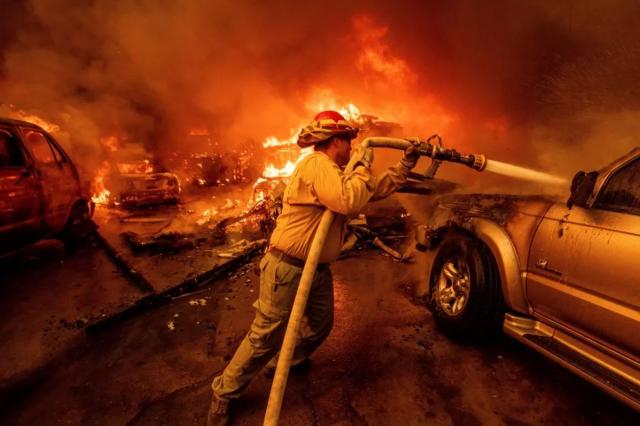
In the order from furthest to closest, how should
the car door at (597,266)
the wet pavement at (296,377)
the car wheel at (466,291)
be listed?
1. the car wheel at (466,291)
2. the wet pavement at (296,377)
3. the car door at (597,266)

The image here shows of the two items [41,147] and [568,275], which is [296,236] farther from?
[41,147]

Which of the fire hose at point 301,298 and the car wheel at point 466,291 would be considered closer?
the fire hose at point 301,298

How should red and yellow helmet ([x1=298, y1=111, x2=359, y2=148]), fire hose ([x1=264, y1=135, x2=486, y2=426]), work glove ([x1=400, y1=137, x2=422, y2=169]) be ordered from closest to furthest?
fire hose ([x1=264, y1=135, x2=486, y2=426])
work glove ([x1=400, y1=137, x2=422, y2=169])
red and yellow helmet ([x1=298, y1=111, x2=359, y2=148])

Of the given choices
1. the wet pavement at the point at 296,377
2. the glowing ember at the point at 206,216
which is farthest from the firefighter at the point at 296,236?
the glowing ember at the point at 206,216

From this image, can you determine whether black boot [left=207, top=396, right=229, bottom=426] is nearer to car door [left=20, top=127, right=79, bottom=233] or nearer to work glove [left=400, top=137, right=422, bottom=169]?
work glove [left=400, top=137, right=422, bottom=169]

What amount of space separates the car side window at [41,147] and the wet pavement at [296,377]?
227 cm

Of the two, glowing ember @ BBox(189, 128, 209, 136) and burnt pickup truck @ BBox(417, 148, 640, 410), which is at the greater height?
glowing ember @ BBox(189, 128, 209, 136)

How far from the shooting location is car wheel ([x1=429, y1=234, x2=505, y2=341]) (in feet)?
10.5

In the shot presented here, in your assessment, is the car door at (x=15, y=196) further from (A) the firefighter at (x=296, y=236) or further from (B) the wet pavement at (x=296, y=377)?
(A) the firefighter at (x=296, y=236)

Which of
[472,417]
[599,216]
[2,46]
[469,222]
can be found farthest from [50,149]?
[2,46]

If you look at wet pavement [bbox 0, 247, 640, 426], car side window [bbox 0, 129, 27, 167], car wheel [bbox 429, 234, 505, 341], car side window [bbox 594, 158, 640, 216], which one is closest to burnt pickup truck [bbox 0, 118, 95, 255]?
car side window [bbox 0, 129, 27, 167]

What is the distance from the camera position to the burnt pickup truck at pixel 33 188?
462 cm

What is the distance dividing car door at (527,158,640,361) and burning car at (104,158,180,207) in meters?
10.1

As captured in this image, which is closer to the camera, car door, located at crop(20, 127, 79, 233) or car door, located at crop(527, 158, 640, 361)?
car door, located at crop(527, 158, 640, 361)
